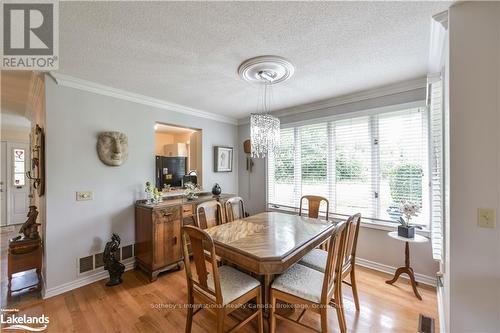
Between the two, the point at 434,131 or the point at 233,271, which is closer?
the point at 233,271

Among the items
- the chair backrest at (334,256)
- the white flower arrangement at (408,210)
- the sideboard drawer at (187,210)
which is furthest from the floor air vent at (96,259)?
the white flower arrangement at (408,210)

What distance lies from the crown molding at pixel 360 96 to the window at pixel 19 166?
6337 millimetres

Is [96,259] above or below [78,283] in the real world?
above

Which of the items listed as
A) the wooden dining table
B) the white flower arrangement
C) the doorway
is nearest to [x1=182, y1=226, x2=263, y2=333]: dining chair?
the wooden dining table

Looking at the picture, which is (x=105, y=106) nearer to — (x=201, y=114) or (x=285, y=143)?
(x=201, y=114)

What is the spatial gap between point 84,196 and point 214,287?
2.08 m

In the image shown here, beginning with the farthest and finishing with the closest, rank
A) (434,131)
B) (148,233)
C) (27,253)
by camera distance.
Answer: (148,233), (27,253), (434,131)

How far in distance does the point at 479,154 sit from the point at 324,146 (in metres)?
2.06

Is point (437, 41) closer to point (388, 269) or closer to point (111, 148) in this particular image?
point (388, 269)

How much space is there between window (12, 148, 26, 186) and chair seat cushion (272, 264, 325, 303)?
681 centimetres

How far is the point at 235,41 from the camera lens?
1700 mm

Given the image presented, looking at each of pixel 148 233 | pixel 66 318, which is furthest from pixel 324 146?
pixel 66 318

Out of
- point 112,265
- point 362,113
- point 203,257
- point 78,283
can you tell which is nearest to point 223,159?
point 112,265

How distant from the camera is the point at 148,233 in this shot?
105 inches
